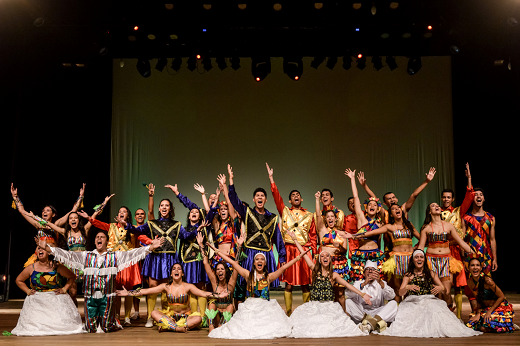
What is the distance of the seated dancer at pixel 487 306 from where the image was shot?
4500mm

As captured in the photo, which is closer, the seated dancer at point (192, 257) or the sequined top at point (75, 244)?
the seated dancer at point (192, 257)

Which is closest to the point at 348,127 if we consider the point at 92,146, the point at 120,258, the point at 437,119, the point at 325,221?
the point at 437,119

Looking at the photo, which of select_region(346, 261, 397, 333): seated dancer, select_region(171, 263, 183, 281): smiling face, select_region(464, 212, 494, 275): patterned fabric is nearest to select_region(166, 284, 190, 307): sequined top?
select_region(171, 263, 183, 281): smiling face

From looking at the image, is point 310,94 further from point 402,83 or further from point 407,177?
point 407,177

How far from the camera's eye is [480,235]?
5.70m

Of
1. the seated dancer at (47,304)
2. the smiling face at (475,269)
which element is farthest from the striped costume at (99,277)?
the smiling face at (475,269)

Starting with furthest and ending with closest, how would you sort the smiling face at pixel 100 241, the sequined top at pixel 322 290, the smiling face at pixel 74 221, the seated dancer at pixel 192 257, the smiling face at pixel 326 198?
the smiling face at pixel 326 198
the smiling face at pixel 74 221
the seated dancer at pixel 192 257
the smiling face at pixel 100 241
the sequined top at pixel 322 290

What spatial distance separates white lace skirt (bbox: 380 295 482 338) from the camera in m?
4.21

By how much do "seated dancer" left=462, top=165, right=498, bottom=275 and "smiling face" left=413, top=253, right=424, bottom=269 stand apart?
1.35 m

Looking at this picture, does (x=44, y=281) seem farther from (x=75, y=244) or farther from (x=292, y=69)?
(x=292, y=69)

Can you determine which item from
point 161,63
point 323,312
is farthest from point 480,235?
point 161,63

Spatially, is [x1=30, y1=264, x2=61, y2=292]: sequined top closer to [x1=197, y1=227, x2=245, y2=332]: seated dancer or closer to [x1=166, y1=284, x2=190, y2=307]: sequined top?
[x1=166, y1=284, x2=190, y2=307]: sequined top

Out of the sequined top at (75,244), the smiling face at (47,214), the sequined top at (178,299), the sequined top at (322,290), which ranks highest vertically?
the smiling face at (47,214)

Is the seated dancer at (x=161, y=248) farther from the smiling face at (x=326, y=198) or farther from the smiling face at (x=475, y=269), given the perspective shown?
the smiling face at (x=475, y=269)
